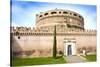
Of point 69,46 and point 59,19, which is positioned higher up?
point 59,19

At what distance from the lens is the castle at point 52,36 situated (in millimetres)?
1995

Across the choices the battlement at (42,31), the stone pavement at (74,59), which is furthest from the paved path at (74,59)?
the battlement at (42,31)

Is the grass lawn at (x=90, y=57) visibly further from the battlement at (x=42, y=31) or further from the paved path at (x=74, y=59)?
the battlement at (x=42, y=31)

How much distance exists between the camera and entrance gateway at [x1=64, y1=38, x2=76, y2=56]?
2156mm

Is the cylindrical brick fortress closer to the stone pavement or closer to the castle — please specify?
the castle

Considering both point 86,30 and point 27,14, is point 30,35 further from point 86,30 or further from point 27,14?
point 86,30

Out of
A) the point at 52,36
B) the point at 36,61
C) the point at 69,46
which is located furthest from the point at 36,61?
the point at 69,46

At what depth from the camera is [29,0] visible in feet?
6.64

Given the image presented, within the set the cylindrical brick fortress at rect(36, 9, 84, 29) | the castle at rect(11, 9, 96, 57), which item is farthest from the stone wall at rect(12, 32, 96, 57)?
the cylindrical brick fortress at rect(36, 9, 84, 29)

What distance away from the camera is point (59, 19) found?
2.14 m

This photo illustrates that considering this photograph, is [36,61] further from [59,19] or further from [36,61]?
[59,19]

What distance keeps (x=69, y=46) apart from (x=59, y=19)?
0.35 metres

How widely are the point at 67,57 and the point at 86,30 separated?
42cm
